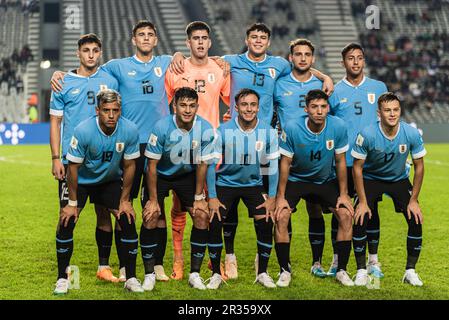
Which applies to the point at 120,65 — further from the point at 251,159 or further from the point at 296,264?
the point at 296,264

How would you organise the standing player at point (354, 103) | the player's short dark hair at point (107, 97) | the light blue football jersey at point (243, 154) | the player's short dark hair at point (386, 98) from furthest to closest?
the standing player at point (354, 103)
the light blue football jersey at point (243, 154)
the player's short dark hair at point (386, 98)
the player's short dark hair at point (107, 97)

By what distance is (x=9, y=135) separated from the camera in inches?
1024

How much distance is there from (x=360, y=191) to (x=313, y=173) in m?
0.41

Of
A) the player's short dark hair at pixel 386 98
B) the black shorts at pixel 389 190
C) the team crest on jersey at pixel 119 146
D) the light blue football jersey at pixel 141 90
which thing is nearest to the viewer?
Result: the team crest on jersey at pixel 119 146

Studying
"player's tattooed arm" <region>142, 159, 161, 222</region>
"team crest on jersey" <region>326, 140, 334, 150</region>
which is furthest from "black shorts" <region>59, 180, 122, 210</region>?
"team crest on jersey" <region>326, 140, 334, 150</region>

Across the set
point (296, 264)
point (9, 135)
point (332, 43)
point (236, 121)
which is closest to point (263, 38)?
point (236, 121)

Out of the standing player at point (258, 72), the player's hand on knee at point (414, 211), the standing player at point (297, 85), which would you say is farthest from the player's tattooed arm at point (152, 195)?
the player's hand on knee at point (414, 211)

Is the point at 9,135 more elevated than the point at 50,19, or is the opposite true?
the point at 50,19

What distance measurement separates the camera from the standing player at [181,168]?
5.78 m

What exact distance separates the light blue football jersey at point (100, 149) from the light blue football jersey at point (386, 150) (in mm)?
1829

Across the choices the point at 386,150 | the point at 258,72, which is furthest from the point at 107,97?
the point at 386,150

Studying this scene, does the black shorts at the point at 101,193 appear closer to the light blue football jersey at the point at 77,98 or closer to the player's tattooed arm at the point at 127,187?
the player's tattooed arm at the point at 127,187

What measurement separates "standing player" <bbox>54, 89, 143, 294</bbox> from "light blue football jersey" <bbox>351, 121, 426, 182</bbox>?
1.84m
